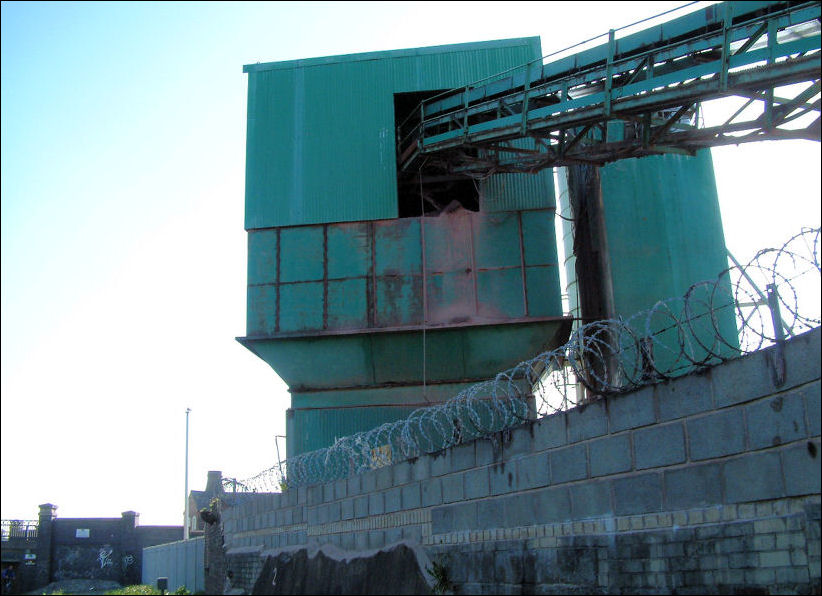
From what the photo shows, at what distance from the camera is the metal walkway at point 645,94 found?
12766mm

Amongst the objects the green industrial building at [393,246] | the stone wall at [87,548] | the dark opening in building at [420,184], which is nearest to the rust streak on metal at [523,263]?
the green industrial building at [393,246]

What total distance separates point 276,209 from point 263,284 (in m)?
1.81

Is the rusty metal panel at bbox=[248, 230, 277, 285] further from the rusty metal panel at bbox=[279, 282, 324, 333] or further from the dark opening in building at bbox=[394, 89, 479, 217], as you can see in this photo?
the dark opening in building at bbox=[394, 89, 479, 217]

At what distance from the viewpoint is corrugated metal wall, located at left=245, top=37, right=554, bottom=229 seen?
20609mm

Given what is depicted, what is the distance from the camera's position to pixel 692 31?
14.0 meters

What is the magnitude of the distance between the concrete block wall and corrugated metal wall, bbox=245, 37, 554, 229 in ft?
31.3

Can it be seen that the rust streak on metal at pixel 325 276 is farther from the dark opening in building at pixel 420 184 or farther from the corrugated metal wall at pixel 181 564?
the corrugated metal wall at pixel 181 564

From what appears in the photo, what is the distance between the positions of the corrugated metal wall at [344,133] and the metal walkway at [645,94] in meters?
0.96

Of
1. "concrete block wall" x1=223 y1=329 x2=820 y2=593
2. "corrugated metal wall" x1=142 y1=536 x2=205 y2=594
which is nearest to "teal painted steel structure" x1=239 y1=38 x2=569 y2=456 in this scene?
"corrugated metal wall" x1=142 y1=536 x2=205 y2=594

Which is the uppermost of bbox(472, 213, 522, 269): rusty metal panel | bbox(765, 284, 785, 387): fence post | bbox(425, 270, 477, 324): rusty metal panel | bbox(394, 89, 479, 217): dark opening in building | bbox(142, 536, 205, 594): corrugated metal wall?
bbox(394, 89, 479, 217): dark opening in building

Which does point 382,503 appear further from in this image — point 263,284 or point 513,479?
point 263,284

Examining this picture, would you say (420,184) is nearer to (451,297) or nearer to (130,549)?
(451,297)

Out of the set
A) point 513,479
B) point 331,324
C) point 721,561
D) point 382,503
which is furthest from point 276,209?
point 721,561

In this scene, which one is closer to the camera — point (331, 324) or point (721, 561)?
point (721, 561)
